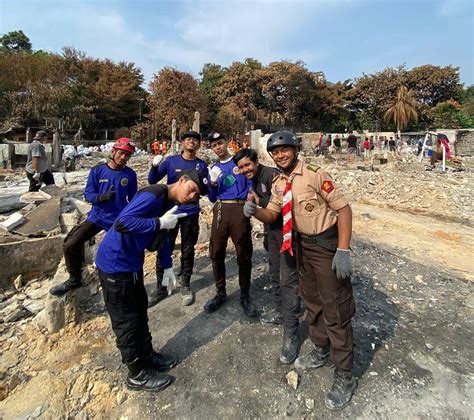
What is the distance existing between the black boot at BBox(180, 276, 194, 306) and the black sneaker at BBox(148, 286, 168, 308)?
0.21m

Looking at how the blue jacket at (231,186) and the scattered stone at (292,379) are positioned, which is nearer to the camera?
the scattered stone at (292,379)

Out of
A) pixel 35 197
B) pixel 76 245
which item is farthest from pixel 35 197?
pixel 76 245

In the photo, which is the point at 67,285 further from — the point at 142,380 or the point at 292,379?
the point at 292,379

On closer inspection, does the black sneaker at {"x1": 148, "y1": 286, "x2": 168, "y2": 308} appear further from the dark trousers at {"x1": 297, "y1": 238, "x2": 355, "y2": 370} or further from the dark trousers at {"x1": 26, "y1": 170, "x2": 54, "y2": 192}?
the dark trousers at {"x1": 26, "y1": 170, "x2": 54, "y2": 192}

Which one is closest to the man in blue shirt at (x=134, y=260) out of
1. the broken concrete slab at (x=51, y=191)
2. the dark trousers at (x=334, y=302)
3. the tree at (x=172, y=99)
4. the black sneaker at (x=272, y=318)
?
the dark trousers at (x=334, y=302)

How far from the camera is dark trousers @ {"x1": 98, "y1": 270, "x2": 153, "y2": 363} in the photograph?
224 cm

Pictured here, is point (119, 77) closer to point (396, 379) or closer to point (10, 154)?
point (10, 154)

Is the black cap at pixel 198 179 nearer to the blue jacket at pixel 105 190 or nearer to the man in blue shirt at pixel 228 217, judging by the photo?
the man in blue shirt at pixel 228 217

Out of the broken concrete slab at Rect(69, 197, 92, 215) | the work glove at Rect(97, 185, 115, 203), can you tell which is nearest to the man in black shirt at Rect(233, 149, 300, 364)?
the work glove at Rect(97, 185, 115, 203)

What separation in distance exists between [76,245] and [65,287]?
1.51ft

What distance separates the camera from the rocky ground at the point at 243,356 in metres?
2.26

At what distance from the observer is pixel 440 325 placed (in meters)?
3.19

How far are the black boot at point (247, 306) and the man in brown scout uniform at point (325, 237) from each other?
1.03 meters

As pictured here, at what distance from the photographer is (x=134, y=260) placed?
2.28 m
